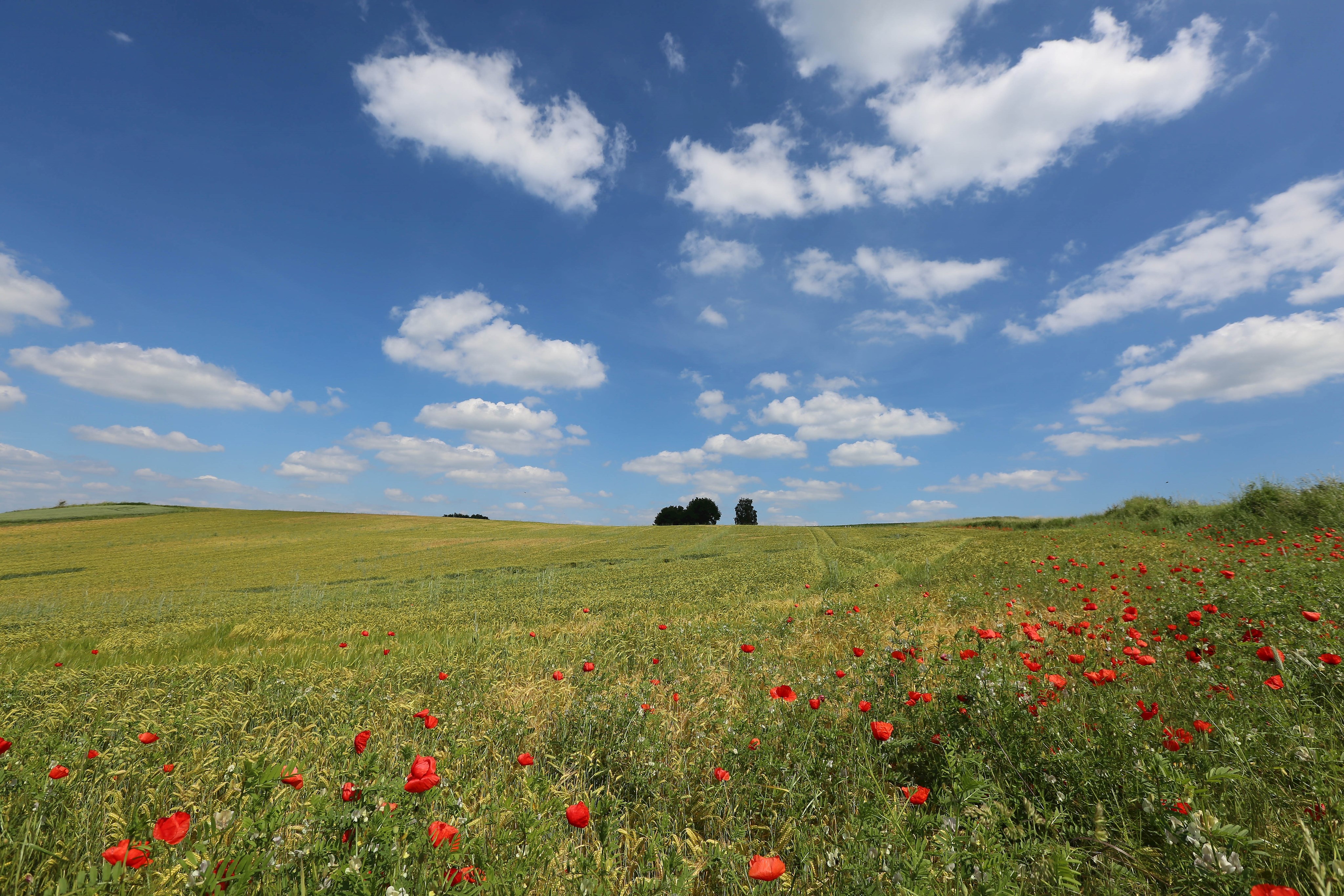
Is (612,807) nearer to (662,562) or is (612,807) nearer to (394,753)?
(394,753)

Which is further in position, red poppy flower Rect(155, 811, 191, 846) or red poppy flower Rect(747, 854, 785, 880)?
red poppy flower Rect(155, 811, 191, 846)

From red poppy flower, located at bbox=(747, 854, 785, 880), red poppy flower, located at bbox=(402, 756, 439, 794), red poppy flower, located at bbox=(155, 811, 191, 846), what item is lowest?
red poppy flower, located at bbox=(155, 811, 191, 846)

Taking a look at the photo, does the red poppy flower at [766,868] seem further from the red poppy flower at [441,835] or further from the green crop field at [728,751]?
the red poppy flower at [441,835]

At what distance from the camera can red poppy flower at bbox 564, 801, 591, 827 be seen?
7.72 ft

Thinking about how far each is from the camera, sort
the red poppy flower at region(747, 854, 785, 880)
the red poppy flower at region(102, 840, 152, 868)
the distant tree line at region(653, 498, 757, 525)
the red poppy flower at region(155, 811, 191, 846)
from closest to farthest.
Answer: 1. the red poppy flower at region(747, 854, 785, 880)
2. the red poppy flower at region(102, 840, 152, 868)
3. the red poppy flower at region(155, 811, 191, 846)
4. the distant tree line at region(653, 498, 757, 525)

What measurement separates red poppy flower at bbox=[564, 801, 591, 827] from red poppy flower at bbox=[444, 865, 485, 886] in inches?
16.8

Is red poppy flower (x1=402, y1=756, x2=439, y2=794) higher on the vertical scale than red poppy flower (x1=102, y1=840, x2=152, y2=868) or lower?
higher

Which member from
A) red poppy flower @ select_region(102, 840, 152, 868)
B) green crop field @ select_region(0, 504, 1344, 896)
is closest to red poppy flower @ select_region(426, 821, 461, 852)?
green crop field @ select_region(0, 504, 1344, 896)

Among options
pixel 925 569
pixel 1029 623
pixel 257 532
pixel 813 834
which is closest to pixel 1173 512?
pixel 925 569

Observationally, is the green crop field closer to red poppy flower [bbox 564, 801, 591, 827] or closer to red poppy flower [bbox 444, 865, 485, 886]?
red poppy flower [bbox 444, 865, 485, 886]

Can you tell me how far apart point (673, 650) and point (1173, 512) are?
3415 centimetres

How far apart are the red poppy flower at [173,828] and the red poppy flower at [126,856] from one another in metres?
0.09

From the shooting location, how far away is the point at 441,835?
88.4 inches

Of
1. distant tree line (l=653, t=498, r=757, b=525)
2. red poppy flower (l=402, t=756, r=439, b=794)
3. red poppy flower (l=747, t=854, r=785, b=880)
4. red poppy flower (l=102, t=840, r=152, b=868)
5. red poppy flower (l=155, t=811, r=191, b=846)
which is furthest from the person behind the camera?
distant tree line (l=653, t=498, r=757, b=525)
